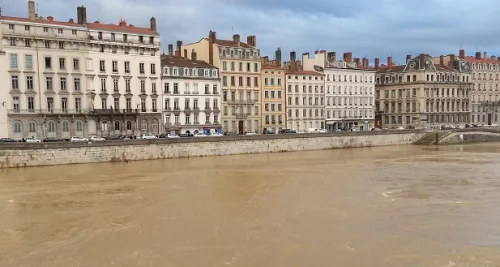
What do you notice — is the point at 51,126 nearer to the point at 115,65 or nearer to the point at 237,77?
the point at 115,65

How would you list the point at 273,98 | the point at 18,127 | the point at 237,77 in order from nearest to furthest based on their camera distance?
the point at 18,127
the point at 237,77
the point at 273,98

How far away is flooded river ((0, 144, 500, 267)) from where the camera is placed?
47.2ft

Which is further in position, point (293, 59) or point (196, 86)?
point (293, 59)

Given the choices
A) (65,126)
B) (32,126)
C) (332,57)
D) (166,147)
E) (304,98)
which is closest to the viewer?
(166,147)

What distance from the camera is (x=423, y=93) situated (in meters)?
73.3

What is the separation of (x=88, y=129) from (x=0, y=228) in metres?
29.8

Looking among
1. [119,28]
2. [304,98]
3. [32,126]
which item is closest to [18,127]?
[32,126]

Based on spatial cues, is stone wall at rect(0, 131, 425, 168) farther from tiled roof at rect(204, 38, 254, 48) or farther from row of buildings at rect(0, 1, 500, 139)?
tiled roof at rect(204, 38, 254, 48)

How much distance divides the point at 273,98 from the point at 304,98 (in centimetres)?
549

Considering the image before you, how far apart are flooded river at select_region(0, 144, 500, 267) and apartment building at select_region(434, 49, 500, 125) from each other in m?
52.5

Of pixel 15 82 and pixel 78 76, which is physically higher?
pixel 78 76

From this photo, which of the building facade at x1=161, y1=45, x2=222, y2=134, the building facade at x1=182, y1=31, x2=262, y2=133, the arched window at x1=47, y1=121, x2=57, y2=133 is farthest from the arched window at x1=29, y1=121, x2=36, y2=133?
the building facade at x1=182, y1=31, x2=262, y2=133

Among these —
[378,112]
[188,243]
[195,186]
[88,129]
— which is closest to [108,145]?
[88,129]

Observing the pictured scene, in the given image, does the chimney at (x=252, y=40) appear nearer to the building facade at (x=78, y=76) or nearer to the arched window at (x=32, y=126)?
the building facade at (x=78, y=76)
